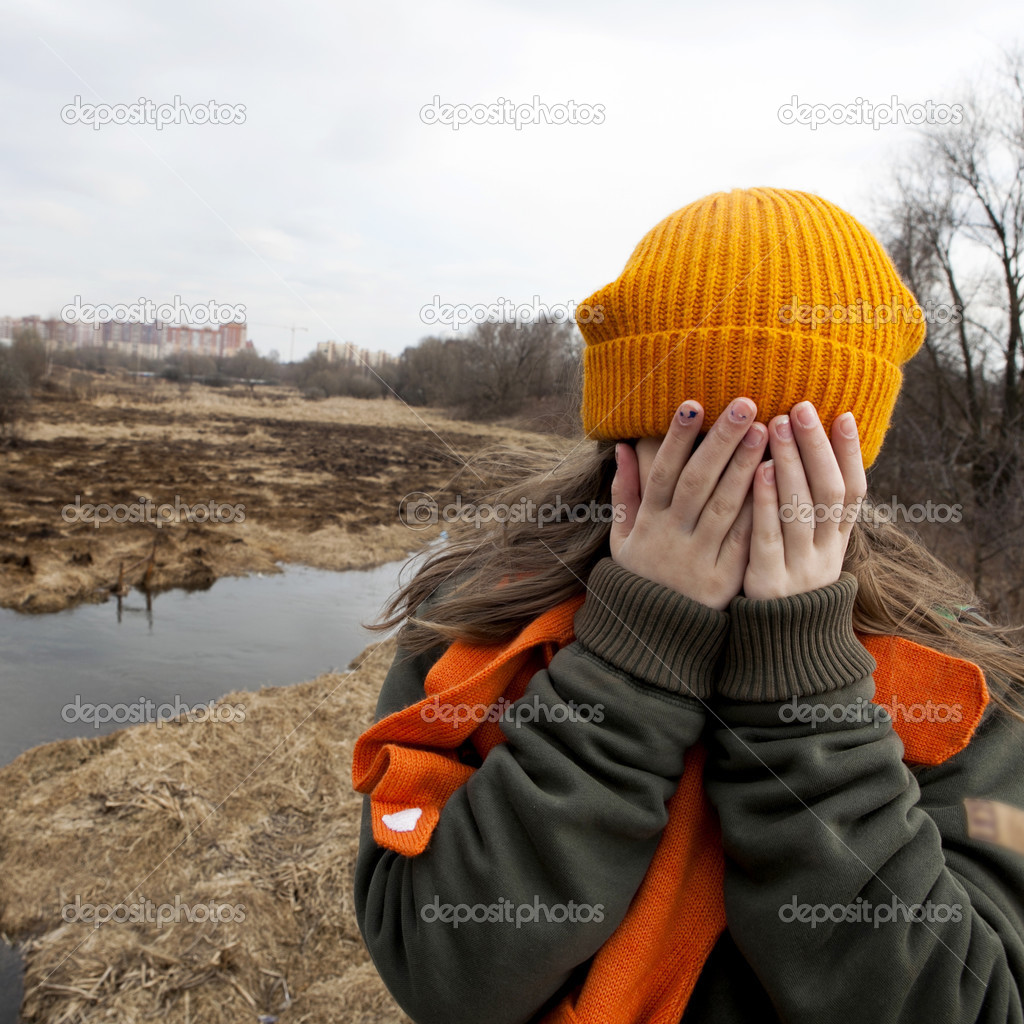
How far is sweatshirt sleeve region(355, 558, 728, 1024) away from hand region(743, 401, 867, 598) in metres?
0.12

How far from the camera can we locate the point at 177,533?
1135 centimetres

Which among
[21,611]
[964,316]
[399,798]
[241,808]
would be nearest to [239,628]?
[21,611]

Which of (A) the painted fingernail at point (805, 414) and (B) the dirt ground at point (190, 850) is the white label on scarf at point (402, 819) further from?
(B) the dirt ground at point (190, 850)

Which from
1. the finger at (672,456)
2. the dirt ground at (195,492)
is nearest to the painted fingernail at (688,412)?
the finger at (672,456)

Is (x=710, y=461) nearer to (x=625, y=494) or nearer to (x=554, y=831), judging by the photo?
(x=625, y=494)

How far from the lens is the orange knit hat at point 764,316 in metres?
1.17

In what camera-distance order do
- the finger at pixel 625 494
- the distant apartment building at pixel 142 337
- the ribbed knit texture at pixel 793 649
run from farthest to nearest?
the distant apartment building at pixel 142 337 < the finger at pixel 625 494 < the ribbed knit texture at pixel 793 649

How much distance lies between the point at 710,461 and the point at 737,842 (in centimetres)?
58

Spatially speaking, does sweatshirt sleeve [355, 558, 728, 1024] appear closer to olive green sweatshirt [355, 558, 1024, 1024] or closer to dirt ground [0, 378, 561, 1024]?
olive green sweatshirt [355, 558, 1024, 1024]

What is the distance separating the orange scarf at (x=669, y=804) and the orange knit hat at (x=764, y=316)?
1.36ft

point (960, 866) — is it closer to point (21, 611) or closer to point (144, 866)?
point (144, 866)

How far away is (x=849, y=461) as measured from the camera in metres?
1.16

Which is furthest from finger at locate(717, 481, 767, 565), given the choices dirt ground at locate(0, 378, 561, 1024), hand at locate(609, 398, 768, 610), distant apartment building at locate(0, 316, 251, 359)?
distant apartment building at locate(0, 316, 251, 359)

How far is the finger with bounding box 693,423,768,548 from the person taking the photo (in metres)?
1.13
